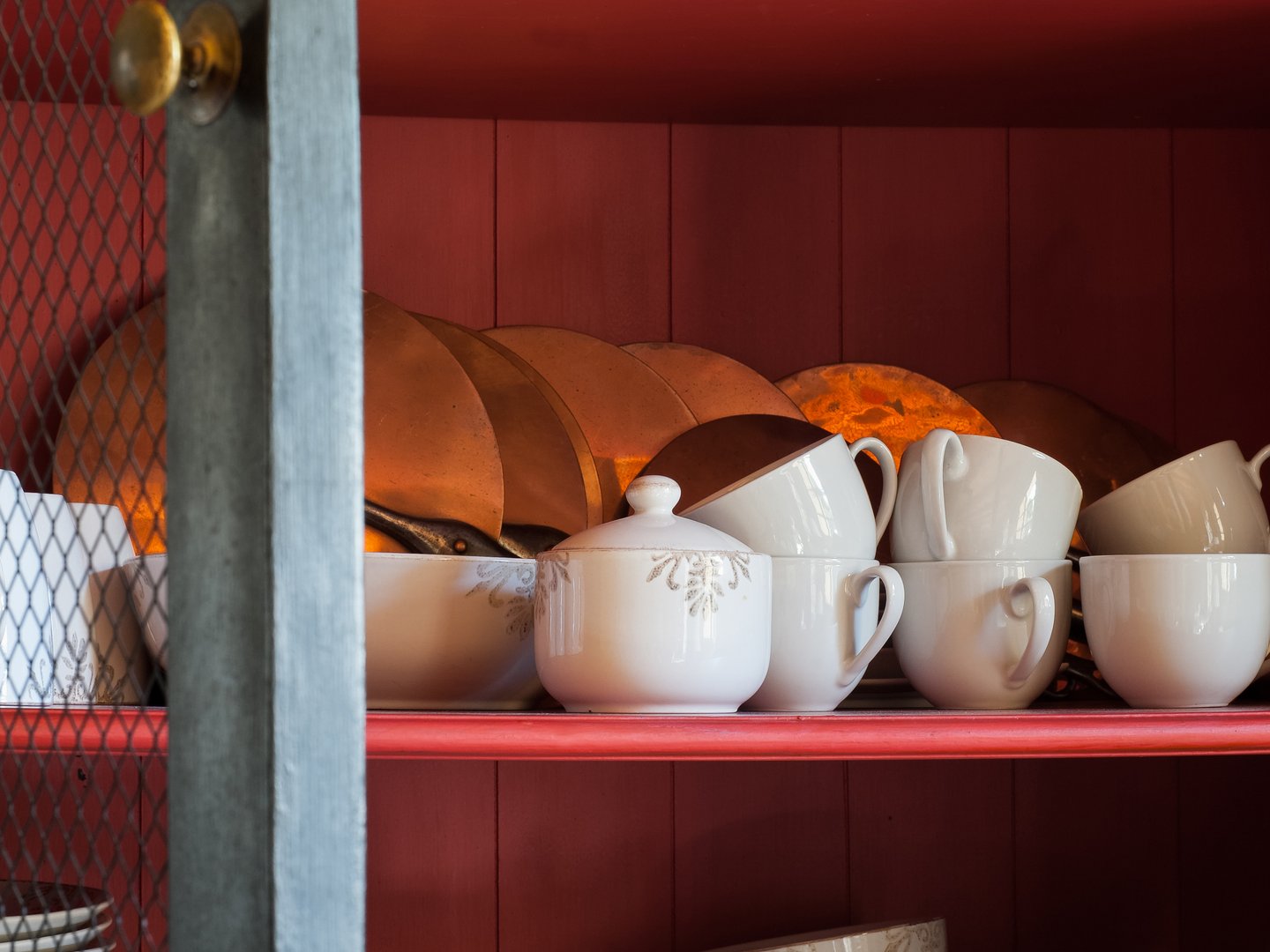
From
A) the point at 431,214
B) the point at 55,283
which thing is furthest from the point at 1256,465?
the point at 55,283

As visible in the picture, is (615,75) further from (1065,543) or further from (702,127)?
(1065,543)

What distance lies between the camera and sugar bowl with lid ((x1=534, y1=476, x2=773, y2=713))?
2.21ft

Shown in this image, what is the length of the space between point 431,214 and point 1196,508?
0.62 m

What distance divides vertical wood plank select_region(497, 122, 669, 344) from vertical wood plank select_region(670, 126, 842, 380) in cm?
2

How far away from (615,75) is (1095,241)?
0.43m

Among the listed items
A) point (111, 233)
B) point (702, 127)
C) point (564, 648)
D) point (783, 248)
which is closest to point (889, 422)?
point (783, 248)

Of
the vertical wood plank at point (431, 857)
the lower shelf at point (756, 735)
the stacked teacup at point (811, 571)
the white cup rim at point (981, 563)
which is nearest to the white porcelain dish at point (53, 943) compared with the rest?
the lower shelf at point (756, 735)

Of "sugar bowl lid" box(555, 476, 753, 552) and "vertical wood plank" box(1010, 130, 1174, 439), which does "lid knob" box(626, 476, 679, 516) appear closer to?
"sugar bowl lid" box(555, 476, 753, 552)

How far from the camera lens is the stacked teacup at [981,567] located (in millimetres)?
752

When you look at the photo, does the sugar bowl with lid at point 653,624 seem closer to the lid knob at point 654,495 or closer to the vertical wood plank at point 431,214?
the lid knob at point 654,495

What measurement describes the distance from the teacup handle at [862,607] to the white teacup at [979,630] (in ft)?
0.09

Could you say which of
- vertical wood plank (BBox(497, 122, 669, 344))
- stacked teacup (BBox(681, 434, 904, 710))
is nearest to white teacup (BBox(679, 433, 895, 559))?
stacked teacup (BBox(681, 434, 904, 710))

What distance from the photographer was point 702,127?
1062 mm

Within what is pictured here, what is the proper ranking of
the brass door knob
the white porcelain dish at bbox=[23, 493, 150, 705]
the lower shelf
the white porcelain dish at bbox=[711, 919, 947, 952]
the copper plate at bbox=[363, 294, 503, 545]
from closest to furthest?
1. the brass door knob
2. the lower shelf
3. the white porcelain dish at bbox=[23, 493, 150, 705]
4. the white porcelain dish at bbox=[711, 919, 947, 952]
5. the copper plate at bbox=[363, 294, 503, 545]
